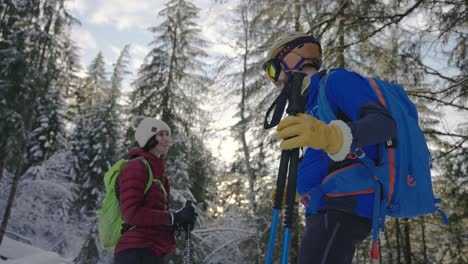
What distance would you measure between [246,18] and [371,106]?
15389mm

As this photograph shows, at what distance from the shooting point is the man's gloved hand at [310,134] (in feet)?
5.36

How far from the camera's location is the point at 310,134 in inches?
64.2

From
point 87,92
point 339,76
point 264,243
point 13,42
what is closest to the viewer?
point 339,76

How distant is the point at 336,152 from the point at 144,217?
6.32 ft

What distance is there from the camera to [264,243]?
13.0m

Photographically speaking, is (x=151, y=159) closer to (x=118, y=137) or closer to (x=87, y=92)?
(x=118, y=137)

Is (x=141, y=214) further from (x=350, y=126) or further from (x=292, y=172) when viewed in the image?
(x=350, y=126)

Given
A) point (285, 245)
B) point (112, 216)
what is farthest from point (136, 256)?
point (285, 245)

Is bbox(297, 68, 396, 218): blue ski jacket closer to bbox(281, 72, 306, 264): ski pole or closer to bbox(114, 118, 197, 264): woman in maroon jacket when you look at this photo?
bbox(281, 72, 306, 264): ski pole

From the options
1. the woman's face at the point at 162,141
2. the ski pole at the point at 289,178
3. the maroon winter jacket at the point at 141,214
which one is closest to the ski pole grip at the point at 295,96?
the ski pole at the point at 289,178

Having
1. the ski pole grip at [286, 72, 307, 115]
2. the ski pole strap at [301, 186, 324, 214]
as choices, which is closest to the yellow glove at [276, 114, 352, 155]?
the ski pole grip at [286, 72, 307, 115]

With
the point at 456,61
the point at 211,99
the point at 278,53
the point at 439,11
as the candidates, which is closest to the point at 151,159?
the point at 278,53

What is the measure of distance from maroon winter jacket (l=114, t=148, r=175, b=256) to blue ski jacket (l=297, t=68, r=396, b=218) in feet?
4.97

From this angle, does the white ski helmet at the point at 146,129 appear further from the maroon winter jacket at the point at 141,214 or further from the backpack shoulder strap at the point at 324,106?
the backpack shoulder strap at the point at 324,106
